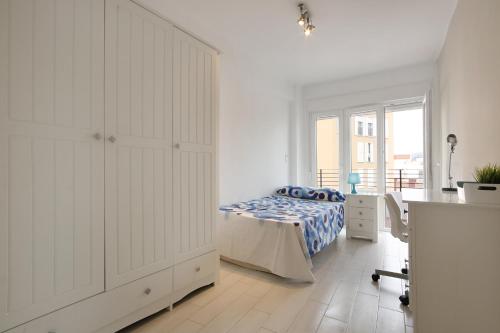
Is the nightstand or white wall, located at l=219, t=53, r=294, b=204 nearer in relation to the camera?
white wall, located at l=219, t=53, r=294, b=204

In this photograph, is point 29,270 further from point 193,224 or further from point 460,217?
point 460,217

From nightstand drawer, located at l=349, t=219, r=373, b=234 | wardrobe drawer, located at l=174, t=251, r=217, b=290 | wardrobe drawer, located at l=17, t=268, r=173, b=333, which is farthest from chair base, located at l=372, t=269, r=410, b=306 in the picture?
wardrobe drawer, located at l=17, t=268, r=173, b=333

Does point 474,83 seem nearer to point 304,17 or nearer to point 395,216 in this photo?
point 395,216

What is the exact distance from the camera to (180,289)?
1961mm

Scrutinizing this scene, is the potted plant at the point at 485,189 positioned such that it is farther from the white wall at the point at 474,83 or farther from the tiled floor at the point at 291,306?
the tiled floor at the point at 291,306

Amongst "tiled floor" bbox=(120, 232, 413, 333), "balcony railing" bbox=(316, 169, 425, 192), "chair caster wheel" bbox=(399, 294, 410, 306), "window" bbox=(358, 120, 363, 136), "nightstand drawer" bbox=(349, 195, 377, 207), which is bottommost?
"tiled floor" bbox=(120, 232, 413, 333)

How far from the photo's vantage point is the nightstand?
3.68 meters

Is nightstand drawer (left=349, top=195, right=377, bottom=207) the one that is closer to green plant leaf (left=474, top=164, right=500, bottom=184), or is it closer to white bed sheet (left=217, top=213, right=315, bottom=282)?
white bed sheet (left=217, top=213, right=315, bottom=282)

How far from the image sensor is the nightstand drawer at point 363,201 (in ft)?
12.2

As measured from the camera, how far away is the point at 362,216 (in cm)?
376

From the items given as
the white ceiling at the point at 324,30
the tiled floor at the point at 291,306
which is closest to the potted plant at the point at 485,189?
the tiled floor at the point at 291,306

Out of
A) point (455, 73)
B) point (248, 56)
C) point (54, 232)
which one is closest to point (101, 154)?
point (54, 232)

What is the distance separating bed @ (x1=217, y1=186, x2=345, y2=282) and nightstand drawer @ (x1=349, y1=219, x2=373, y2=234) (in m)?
0.64

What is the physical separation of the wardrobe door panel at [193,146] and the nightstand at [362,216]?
2.45 m
